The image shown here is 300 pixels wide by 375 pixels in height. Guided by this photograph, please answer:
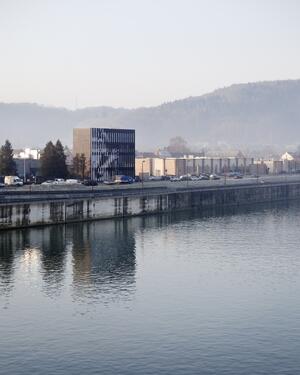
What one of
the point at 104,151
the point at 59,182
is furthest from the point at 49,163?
the point at 104,151

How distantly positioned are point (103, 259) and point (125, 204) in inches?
1424

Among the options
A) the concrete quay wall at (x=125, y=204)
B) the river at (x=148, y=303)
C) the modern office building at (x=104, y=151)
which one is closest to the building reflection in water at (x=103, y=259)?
the river at (x=148, y=303)

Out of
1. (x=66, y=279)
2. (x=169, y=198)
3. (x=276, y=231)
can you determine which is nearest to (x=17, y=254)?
(x=66, y=279)

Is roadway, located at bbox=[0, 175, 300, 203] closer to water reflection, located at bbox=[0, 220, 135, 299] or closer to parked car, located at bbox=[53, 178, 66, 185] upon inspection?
parked car, located at bbox=[53, 178, 66, 185]

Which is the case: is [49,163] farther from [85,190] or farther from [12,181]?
[85,190]

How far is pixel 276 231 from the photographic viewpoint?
84.8m

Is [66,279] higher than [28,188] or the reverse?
the reverse

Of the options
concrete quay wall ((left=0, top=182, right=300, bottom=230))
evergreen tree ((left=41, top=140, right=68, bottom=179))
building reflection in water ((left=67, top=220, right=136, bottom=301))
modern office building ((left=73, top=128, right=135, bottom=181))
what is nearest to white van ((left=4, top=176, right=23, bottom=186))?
evergreen tree ((left=41, top=140, right=68, bottom=179))

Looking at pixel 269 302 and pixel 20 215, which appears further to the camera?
pixel 20 215

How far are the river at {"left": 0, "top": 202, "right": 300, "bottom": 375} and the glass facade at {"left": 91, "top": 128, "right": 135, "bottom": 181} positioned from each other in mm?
55479

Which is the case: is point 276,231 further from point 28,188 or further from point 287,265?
point 28,188

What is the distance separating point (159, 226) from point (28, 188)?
64.1ft

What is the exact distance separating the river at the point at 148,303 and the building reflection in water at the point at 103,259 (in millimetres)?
100

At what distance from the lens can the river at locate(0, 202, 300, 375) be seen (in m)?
35.1
